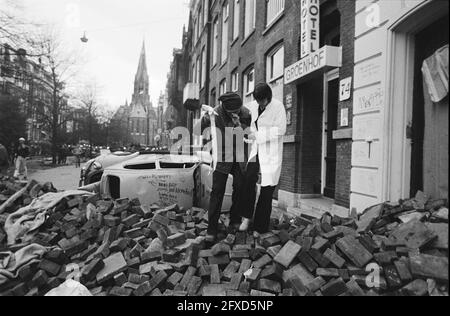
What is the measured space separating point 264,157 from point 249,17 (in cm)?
1032

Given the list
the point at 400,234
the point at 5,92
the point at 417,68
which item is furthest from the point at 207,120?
the point at 5,92

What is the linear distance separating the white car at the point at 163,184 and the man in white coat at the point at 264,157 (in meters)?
1.78

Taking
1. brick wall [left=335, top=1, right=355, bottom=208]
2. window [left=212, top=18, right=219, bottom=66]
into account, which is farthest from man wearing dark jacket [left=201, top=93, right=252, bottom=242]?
window [left=212, top=18, right=219, bottom=66]

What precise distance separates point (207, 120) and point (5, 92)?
2530cm

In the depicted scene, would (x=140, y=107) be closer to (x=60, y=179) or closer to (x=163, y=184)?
(x=60, y=179)

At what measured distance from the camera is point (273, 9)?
10.5 meters

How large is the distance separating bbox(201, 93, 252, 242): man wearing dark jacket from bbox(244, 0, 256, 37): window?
908 cm

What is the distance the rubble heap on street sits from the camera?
2963 mm

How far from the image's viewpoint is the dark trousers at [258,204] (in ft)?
13.6

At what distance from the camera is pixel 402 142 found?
204 inches

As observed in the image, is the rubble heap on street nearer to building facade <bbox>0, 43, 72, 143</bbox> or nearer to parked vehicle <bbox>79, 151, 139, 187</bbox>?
parked vehicle <bbox>79, 151, 139, 187</bbox>

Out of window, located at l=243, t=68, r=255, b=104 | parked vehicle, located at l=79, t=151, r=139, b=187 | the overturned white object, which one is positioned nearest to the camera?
the overturned white object

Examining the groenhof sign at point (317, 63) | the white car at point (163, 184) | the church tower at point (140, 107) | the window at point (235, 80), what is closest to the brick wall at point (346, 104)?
the groenhof sign at point (317, 63)
